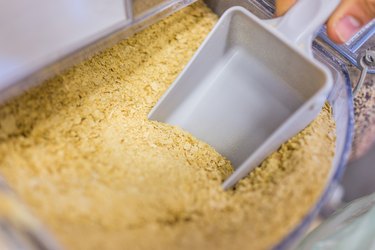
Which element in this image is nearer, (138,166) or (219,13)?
(138,166)

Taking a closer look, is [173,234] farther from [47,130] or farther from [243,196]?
[47,130]

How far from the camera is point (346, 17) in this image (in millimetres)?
564

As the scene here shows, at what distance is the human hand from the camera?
0.56 meters

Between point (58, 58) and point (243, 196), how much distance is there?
0.93 feet

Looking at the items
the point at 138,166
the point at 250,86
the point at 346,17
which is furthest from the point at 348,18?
the point at 138,166

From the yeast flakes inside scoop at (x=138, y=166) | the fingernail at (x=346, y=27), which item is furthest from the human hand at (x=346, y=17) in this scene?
the yeast flakes inside scoop at (x=138, y=166)

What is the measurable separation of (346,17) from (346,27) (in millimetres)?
17

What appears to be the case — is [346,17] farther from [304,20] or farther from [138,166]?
[138,166]

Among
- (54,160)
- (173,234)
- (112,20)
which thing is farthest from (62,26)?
(173,234)

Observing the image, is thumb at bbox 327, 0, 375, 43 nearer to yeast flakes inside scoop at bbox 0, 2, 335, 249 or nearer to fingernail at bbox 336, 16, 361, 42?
fingernail at bbox 336, 16, 361, 42

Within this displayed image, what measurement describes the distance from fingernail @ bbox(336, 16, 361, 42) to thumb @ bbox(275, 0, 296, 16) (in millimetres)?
77

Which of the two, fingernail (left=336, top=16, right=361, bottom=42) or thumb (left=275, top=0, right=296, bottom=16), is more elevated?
thumb (left=275, top=0, right=296, bottom=16)

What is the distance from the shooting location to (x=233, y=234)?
0.41 meters

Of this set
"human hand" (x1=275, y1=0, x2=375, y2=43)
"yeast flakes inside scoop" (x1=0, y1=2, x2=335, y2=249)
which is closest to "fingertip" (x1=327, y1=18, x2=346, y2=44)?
"human hand" (x1=275, y1=0, x2=375, y2=43)
